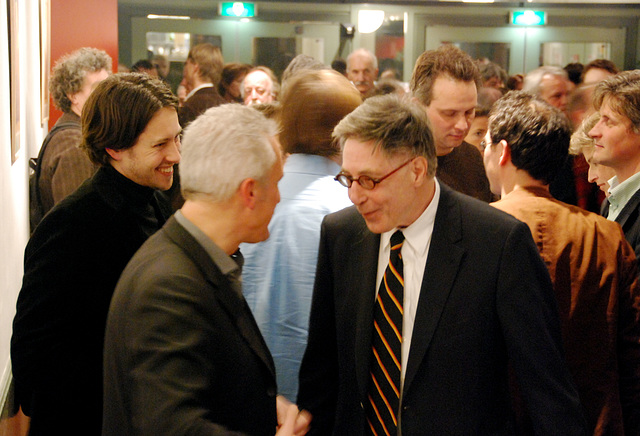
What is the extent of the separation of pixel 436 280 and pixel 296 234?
598mm

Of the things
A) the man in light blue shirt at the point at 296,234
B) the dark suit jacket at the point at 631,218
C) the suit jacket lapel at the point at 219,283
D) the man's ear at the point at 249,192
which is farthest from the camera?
the dark suit jacket at the point at 631,218

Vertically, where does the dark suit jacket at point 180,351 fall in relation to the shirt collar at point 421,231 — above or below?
below

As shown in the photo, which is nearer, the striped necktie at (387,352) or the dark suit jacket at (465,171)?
the striped necktie at (387,352)

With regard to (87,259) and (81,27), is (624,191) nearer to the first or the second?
(87,259)

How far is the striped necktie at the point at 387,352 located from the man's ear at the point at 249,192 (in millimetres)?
457

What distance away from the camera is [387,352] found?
1.91 metres

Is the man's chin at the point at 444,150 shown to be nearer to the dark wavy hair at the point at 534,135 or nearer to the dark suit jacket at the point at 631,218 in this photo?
the dark suit jacket at the point at 631,218

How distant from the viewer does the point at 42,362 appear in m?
2.16

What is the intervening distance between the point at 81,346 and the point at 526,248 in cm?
132

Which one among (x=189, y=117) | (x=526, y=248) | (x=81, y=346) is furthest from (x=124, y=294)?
(x=189, y=117)

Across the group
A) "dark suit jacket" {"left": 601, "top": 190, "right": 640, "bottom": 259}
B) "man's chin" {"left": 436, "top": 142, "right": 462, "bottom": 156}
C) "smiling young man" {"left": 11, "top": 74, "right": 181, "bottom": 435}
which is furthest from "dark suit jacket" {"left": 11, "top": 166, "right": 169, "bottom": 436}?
"dark suit jacket" {"left": 601, "top": 190, "right": 640, "bottom": 259}

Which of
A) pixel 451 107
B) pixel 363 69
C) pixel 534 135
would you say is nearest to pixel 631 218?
pixel 534 135

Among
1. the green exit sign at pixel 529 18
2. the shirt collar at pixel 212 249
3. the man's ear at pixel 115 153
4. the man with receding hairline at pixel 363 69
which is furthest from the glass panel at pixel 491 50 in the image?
the shirt collar at pixel 212 249

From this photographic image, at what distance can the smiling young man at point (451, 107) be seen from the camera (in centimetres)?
335
